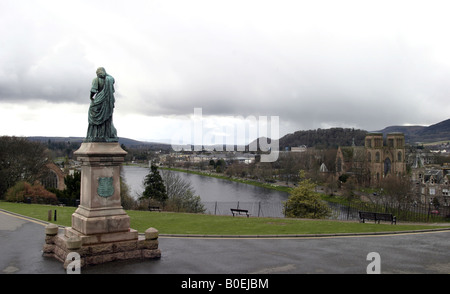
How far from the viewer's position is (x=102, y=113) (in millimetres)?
10867

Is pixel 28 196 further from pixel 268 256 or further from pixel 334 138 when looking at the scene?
pixel 334 138

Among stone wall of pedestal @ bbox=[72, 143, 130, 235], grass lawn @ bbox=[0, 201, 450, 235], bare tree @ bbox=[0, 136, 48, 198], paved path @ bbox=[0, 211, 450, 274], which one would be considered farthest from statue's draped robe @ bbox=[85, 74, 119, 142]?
bare tree @ bbox=[0, 136, 48, 198]

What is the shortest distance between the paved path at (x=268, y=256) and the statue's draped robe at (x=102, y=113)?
3700 mm

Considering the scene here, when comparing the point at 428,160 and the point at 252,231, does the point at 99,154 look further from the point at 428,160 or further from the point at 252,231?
the point at 428,160

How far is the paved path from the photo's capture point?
9.43 metres

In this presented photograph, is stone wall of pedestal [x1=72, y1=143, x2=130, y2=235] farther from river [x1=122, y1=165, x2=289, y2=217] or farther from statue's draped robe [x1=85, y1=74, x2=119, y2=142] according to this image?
river [x1=122, y1=165, x2=289, y2=217]

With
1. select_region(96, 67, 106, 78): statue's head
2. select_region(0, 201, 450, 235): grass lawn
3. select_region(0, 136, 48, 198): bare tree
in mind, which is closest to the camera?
select_region(96, 67, 106, 78): statue's head

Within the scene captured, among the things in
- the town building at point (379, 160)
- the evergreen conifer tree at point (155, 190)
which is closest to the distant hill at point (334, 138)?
the town building at point (379, 160)

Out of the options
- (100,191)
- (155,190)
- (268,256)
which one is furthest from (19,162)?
(268,256)

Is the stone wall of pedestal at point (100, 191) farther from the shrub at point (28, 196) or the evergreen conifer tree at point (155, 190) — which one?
the evergreen conifer tree at point (155, 190)

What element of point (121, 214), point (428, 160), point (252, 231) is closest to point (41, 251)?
point (121, 214)

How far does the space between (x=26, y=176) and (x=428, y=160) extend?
357 feet

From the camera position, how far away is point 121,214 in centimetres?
1064

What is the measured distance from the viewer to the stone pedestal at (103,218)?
33.1 ft
